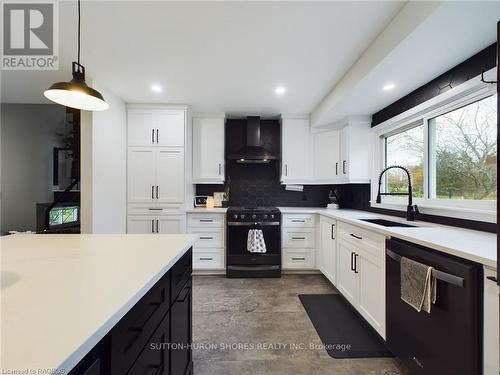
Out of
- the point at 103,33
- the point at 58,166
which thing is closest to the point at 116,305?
the point at 103,33

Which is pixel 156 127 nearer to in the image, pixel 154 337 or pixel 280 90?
pixel 280 90

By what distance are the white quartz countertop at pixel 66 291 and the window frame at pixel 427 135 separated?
205cm

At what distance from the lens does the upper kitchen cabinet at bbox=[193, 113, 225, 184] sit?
11.3 ft

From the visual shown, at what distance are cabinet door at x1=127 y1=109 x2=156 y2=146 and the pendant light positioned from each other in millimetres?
1730

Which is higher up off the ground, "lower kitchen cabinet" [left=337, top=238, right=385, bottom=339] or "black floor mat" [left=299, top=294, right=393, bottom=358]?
"lower kitchen cabinet" [left=337, top=238, right=385, bottom=339]

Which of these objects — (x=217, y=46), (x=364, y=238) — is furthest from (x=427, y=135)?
(x=217, y=46)

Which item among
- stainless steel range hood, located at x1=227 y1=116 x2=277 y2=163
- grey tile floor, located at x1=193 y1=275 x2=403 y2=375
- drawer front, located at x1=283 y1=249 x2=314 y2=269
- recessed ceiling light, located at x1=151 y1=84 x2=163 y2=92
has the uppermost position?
recessed ceiling light, located at x1=151 y1=84 x2=163 y2=92

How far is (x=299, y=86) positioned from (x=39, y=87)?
323 cm

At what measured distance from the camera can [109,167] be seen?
8.84ft

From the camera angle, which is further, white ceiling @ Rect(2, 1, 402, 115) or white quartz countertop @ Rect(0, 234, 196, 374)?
white ceiling @ Rect(2, 1, 402, 115)

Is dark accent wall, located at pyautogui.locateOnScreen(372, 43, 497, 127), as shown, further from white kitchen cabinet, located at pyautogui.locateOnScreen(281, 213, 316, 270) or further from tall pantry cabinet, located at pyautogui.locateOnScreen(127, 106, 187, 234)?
tall pantry cabinet, located at pyautogui.locateOnScreen(127, 106, 187, 234)

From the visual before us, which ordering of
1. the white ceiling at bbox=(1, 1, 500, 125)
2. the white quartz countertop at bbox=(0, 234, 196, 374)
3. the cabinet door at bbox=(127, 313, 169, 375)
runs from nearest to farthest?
1. the white quartz countertop at bbox=(0, 234, 196, 374)
2. the cabinet door at bbox=(127, 313, 169, 375)
3. the white ceiling at bbox=(1, 1, 500, 125)
